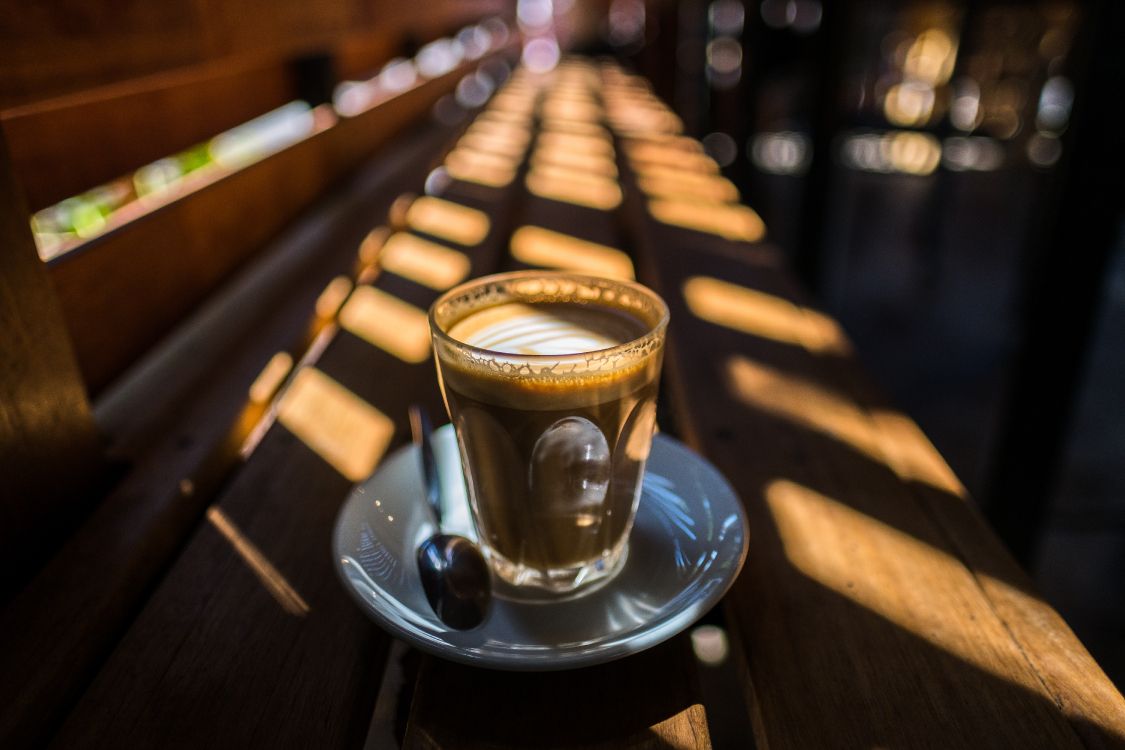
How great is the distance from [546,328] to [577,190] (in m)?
1.11

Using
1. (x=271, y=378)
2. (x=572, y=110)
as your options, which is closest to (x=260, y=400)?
(x=271, y=378)

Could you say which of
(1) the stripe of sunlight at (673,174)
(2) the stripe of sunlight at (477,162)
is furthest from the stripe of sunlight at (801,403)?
(2) the stripe of sunlight at (477,162)

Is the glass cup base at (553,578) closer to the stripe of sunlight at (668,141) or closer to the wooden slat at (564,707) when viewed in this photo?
the wooden slat at (564,707)

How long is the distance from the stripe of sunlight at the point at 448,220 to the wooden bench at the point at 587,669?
0.53 m

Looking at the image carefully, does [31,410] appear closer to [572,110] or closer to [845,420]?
[845,420]

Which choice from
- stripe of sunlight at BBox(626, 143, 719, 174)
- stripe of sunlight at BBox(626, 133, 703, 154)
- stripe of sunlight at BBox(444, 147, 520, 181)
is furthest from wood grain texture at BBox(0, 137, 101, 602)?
stripe of sunlight at BBox(626, 133, 703, 154)

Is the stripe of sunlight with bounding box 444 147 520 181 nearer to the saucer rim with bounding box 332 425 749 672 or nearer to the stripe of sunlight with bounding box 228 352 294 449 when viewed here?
the stripe of sunlight with bounding box 228 352 294 449

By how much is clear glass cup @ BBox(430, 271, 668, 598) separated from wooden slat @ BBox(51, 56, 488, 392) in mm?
543

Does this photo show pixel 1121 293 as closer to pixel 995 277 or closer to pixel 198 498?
pixel 995 277

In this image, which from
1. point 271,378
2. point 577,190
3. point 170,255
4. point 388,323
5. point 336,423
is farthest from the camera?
point 577,190

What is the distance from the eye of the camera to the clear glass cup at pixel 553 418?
1.55ft

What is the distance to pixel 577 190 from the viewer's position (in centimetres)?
160

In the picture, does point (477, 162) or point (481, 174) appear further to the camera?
point (477, 162)

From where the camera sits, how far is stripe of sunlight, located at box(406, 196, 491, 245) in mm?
1316
